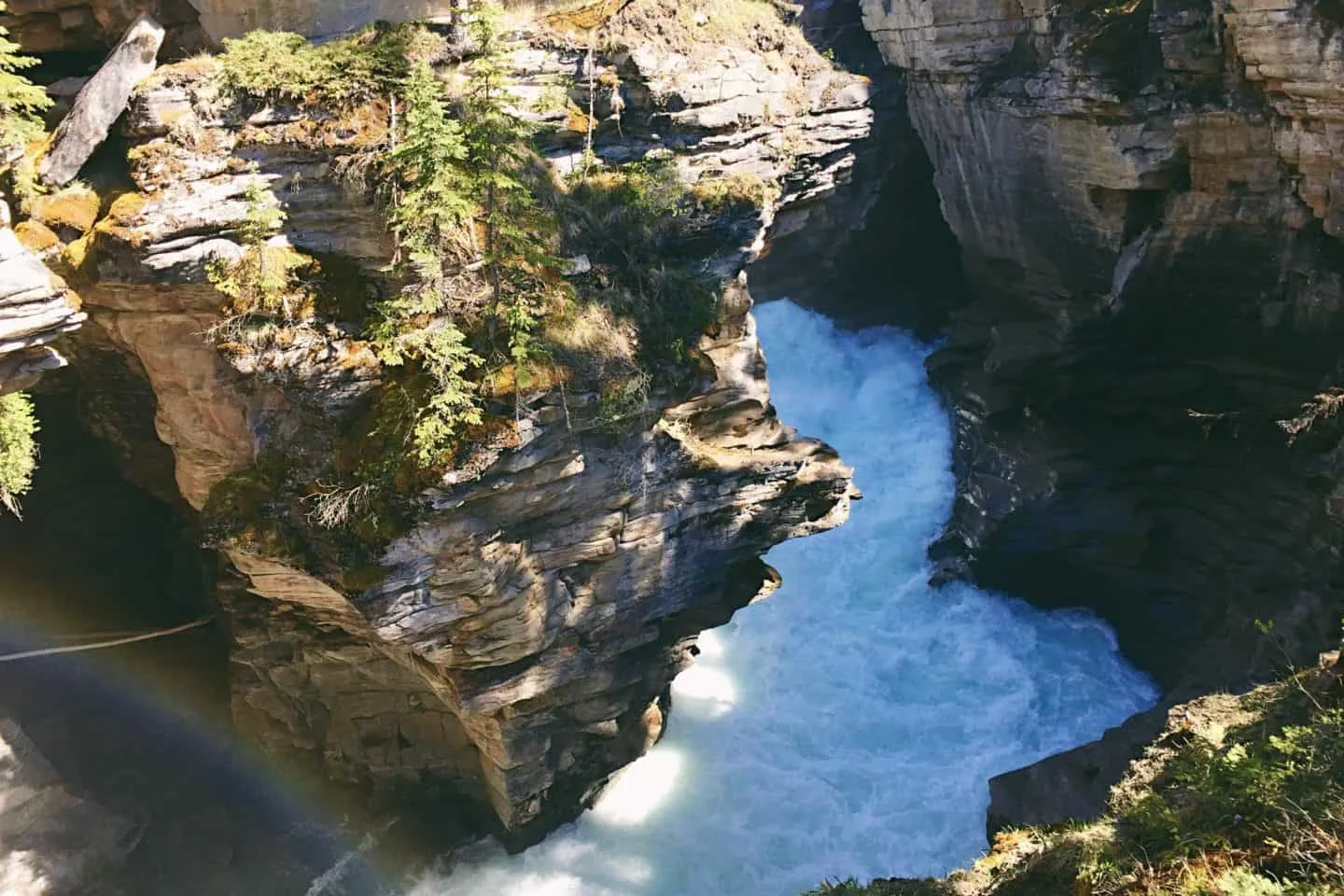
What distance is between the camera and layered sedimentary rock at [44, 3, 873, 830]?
10.8 metres

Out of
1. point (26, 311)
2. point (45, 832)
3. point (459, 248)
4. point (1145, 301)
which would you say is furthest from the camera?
point (1145, 301)

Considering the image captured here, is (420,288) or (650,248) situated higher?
(420,288)

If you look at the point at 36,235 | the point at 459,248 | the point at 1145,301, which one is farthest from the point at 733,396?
the point at 36,235

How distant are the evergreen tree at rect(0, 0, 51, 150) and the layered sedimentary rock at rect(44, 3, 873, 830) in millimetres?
1182

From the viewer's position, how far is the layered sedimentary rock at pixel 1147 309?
1372cm

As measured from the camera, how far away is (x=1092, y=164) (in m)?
15.7

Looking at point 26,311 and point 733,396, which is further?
point 733,396

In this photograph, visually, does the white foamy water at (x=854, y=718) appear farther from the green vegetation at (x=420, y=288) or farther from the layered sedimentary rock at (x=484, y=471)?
the green vegetation at (x=420, y=288)

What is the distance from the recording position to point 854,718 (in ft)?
54.9

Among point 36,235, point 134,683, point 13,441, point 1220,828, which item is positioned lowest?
point 134,683

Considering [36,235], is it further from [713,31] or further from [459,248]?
[713,31]

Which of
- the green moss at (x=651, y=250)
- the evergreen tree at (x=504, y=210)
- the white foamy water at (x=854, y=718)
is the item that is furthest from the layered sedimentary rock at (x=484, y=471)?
the white foamy water at (x=854, y=718)

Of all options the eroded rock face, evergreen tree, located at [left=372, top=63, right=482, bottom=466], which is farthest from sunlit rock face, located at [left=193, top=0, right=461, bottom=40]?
the eroded rock face

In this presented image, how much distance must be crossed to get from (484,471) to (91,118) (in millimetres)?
5984
